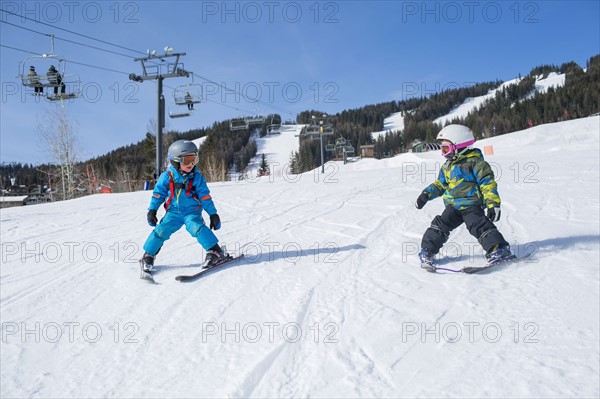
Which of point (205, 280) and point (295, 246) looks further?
point (295, 246)

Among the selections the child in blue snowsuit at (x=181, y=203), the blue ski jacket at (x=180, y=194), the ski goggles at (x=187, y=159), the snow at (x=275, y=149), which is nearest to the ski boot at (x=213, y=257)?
the child in blue snowsuit at (x=181, y=203)

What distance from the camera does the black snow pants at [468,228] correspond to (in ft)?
11.8

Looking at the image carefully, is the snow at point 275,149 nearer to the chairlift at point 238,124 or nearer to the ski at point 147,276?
the chairlift at point 238,124

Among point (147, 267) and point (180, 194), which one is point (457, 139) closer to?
point (180, 194)

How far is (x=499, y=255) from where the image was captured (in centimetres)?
353

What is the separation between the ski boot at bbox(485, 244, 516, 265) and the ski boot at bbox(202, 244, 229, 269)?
272 centimetres

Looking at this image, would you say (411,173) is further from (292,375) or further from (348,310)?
(292,375)

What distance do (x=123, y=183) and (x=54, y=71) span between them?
552 inches

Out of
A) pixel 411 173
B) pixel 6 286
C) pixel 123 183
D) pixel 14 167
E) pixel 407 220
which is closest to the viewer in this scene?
pixel 6 286

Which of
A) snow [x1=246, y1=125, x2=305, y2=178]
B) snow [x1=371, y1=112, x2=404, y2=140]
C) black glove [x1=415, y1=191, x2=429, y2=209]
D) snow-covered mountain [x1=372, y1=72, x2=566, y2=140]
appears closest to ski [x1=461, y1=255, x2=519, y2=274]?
black glove [x1=415, y1=191, x2=429, y2=209]

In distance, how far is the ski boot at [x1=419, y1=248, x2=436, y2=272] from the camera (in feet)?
11.5

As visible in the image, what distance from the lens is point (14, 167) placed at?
12294 cm

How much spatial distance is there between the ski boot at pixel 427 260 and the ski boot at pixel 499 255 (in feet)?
1.70

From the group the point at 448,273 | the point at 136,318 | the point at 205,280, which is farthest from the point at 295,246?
the point at 136,318
